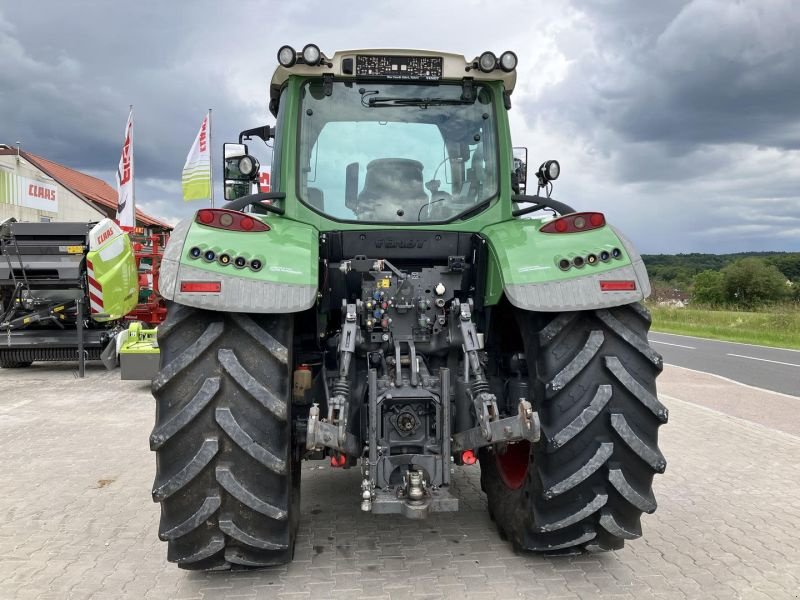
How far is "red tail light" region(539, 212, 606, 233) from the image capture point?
332cm

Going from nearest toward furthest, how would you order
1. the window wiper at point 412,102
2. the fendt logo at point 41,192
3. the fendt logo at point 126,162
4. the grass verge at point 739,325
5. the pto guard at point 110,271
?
1. the window wiper at point 412,102
2. the pto guard at point 110,271
3. the fendt logo at point 126,162
4. the grass verge at point 739,325
5. the fendt logo at point 41,192

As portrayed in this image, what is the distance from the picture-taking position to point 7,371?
36.9 ft

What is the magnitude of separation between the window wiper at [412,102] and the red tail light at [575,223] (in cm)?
108

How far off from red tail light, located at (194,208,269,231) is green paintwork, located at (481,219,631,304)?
50.7 inches

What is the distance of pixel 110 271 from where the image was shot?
1023 cm

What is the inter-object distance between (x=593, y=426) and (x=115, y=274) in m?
9.18

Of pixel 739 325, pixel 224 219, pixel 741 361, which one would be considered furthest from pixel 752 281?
pixel 224 219

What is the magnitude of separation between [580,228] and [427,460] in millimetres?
1450

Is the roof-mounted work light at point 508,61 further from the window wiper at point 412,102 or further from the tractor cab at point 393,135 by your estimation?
the window wiper at point 412,102

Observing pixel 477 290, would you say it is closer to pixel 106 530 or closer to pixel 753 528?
pixel 753 528

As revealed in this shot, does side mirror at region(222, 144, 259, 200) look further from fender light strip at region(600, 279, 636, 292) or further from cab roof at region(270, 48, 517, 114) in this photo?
fender light strip at region(600, 279, 636, 292)

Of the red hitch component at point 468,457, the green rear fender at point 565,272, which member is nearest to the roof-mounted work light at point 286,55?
the green rear fender at point 565,272

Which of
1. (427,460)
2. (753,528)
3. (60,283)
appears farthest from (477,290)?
(60,283)

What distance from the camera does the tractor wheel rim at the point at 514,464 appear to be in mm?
3604
